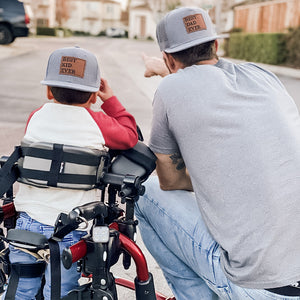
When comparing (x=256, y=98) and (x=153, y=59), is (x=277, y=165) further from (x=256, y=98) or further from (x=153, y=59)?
(x=153, y=59)

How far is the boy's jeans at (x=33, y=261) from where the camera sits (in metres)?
2.23

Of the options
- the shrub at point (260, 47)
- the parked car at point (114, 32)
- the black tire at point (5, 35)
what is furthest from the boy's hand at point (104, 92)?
the parked car at point (114, 32)

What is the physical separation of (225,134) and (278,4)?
1063 inches

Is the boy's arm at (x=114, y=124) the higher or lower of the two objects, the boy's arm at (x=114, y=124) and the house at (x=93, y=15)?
the higher

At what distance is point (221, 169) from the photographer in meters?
2.04

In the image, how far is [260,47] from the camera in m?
24.1

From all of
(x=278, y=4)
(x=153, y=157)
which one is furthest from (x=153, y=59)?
(x=278, y=4)

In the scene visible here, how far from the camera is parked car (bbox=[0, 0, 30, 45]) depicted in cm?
1942

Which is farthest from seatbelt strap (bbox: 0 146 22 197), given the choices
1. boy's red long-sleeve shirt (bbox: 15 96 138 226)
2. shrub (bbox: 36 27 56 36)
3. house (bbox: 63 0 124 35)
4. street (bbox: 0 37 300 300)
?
house (bbox: 63 0 124 35)

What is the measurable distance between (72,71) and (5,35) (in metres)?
20.0

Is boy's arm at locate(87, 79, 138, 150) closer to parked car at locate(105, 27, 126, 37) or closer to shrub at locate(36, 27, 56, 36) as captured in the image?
shrub at locate(36, 27, 56, 36)

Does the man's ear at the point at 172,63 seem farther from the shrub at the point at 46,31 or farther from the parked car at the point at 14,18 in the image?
the shrub at the point at 46,31

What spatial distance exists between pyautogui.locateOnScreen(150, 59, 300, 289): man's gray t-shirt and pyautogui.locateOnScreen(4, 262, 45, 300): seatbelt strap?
2.70 feet

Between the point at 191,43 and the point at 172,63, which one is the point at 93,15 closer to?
the point at 172,63
